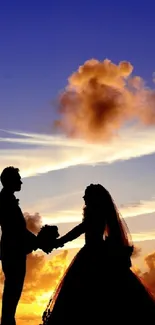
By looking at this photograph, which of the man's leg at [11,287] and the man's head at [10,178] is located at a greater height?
the man's head at [10,178]

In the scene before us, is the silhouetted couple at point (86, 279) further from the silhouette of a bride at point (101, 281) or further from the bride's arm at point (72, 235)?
the bride's arm at point (72, 235)

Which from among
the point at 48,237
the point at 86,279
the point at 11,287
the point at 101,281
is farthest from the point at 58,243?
the point at 11,287

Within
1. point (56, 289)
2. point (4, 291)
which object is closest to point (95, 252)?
point (56, 289)

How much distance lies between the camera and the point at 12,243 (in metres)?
10.9

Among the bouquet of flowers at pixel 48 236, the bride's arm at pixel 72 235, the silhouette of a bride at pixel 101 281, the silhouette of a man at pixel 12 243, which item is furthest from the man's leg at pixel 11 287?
the bride's arm at pixel 72 235

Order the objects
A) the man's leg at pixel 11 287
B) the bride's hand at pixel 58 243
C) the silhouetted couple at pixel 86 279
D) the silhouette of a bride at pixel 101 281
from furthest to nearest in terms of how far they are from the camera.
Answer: the bride's hand at pixel 58 243
the silhouette of a bride at pixel 101 281
the silhouetted couple at pixel 86 279
the man's leg at pixel 11 287

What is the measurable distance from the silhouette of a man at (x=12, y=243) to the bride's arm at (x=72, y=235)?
1265 mm

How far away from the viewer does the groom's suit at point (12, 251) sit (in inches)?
425

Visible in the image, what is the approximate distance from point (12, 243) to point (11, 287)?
79 cm

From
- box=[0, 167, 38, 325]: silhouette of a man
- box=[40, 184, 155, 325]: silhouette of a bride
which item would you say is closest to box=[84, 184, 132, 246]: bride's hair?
box=[40, 184, 155, 325]: silhouette of a bride

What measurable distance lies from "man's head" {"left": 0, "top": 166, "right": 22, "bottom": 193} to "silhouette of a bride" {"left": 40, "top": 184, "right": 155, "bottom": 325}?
5.66 ft

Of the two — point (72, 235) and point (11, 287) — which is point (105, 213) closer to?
point (72, 235)

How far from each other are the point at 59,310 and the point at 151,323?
5.62 ft

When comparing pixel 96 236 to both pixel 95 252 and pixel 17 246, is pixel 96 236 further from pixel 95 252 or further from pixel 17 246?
pixel 17 246
